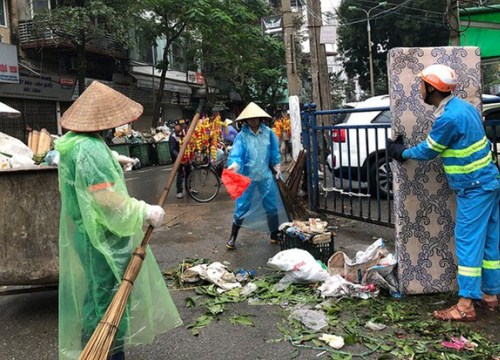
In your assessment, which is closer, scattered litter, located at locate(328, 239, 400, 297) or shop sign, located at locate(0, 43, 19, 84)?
scattered litter, located at locate(328, 239, 400, 297)

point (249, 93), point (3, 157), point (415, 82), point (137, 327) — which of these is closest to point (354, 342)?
point (137, 327)

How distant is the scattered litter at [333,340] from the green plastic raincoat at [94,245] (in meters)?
1.16

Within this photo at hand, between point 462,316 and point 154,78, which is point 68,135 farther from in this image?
point 154,78

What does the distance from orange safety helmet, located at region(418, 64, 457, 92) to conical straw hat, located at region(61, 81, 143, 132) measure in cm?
205

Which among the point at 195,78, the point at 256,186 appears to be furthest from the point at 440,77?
the point at 195,78

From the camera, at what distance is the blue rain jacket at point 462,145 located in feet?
10.7

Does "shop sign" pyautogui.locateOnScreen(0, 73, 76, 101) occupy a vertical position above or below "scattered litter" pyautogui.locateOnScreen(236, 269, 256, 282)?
above

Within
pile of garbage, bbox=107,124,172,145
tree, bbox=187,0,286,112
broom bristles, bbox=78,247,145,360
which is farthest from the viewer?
tree, bbox=187,0,286,112

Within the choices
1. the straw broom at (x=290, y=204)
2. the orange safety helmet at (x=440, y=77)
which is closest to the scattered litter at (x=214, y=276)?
the straw broom at (x=290, y=204)

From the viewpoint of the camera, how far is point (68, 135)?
2531 mm

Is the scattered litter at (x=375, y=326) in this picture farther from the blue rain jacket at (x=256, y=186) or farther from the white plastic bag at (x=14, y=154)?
the white plastic bag at (x=14, y=154)

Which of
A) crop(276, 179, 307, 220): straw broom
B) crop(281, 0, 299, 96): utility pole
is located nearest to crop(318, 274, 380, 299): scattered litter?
crop(276, 179, 307, 220): straw broom

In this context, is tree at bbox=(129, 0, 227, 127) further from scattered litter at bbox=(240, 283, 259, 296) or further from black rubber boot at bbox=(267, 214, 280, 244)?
scattered litter at bbox=(240, 283, 259, 296)

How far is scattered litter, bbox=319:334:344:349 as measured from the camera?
10.1ft
